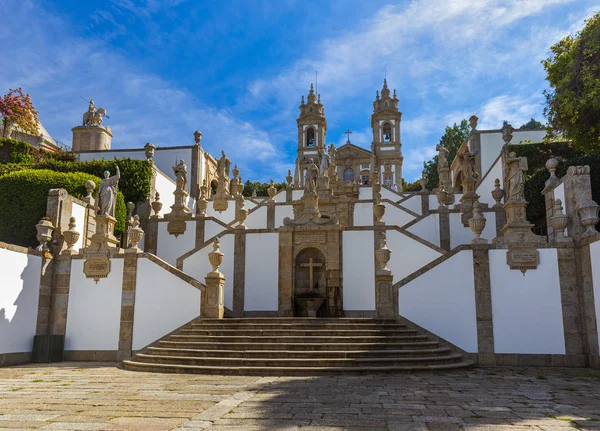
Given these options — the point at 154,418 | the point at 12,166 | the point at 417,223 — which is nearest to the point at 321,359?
the point at 154,418

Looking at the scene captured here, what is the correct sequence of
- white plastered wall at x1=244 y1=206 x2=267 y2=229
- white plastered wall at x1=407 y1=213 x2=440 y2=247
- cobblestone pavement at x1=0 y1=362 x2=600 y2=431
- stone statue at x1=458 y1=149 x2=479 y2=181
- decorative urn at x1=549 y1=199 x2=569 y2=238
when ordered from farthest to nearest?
white plastered wall at x1=244 y1=206 x2=267 y2=229 → stone statue at x1=458 y1=149 x2=479 y2=181 → white plastered wall at x1=407 y1=213 x2=440 y2=247 → decorative urn at x1=549 y1=199 x2=569 y2=238 → cobblestone pavement at x1=0 y1=362 x2=600 y2=431

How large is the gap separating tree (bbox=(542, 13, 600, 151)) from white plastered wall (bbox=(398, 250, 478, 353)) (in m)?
8.13

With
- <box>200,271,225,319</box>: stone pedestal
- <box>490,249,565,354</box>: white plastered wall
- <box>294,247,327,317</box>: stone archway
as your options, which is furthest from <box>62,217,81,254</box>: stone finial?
<box>490,249,565,354</box>: white plastered wall

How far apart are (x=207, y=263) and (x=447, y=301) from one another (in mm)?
7867

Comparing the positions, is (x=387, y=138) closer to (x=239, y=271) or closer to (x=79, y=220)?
(x=239, y=271)

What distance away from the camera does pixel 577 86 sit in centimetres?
1698

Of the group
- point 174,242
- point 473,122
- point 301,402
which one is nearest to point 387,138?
point 473,122

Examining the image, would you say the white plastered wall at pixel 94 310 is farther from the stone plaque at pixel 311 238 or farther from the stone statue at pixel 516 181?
the stone statue at pixel 516 181

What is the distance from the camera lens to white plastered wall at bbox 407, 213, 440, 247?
64.8ft

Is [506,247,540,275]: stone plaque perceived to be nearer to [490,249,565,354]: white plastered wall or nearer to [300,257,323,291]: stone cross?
[490,249,565,354]: white plastered wall

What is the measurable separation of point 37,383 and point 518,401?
25.8ft

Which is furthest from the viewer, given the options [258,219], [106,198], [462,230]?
[258,219]

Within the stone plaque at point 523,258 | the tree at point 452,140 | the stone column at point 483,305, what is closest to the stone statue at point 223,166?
the stone column at point 483,305

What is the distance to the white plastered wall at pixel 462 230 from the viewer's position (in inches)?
755
